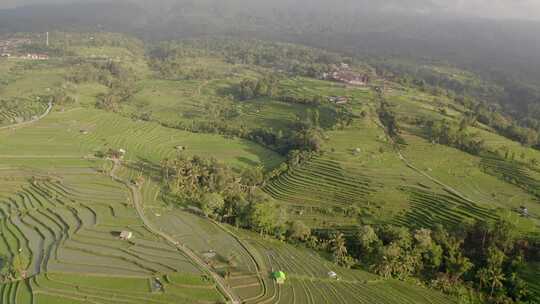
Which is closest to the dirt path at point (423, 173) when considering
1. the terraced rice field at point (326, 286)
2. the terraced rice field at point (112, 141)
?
the terraced rice field at point (326, 286)

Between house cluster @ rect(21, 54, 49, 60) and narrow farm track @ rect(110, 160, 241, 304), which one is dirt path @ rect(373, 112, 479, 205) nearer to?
narrow farm track @ rect(110, 160, 241, 304)

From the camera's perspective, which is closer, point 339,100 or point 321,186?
point 321,186

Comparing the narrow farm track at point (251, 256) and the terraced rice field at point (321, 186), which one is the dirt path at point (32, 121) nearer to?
the narrow farm track at point (251, 256)

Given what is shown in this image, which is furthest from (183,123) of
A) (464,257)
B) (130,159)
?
(464,257)

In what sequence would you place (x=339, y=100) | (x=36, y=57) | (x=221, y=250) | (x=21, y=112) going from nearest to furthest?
(x=221, y=250), (x=21, y=112), (x=339, y=100), (x=36, y=57)

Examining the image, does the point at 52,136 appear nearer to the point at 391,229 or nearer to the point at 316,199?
the point at 316,199

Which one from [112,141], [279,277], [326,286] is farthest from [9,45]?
[326,286]

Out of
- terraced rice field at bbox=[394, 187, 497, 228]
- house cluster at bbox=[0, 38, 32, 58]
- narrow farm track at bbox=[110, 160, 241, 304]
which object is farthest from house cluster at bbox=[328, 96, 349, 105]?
house cluster at bbox=[0, 38, 32, 58]

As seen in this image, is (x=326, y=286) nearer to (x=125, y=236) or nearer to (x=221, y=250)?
(x=221, y=250)

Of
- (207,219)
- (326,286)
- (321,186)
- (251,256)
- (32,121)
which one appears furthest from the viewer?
(32,121)

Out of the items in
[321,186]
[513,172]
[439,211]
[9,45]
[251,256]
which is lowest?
[251,256]
